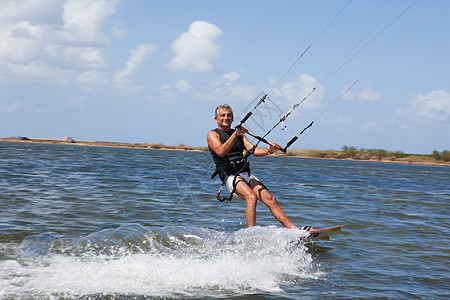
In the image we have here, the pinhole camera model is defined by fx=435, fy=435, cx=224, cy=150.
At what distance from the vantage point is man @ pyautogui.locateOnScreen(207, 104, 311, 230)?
713 cm

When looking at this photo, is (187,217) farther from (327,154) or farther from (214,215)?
(327,154)

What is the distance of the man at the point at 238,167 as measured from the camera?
713cm

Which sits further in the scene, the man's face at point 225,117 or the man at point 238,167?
the man's face at point 225,117

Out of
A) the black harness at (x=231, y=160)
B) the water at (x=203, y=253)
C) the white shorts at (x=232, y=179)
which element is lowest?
the water at (x=203, y=253)

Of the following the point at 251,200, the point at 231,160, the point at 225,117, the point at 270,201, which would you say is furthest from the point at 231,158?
the point at 270,201

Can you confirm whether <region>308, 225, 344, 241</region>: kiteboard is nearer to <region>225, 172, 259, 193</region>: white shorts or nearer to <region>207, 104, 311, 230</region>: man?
<region>207, 104, 311, 230</region>: man

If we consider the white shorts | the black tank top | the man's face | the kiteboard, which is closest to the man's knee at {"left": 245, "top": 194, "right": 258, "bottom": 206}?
the white shorts

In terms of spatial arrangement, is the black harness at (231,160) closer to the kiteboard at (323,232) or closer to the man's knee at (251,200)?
the man's knee at (251,200)

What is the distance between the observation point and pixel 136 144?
98.9 meters

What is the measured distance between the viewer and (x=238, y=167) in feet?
24.6

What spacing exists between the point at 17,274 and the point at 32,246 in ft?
4.93

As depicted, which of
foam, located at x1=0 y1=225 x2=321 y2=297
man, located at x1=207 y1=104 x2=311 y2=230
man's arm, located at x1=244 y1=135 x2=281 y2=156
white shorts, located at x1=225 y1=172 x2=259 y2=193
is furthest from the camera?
white shorts, located at x1=225 y1=172 x2=259 y2=193

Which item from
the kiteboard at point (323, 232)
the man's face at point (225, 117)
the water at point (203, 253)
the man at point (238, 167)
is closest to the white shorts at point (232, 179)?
the man at point (238, 167)

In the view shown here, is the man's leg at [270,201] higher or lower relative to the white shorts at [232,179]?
lower
